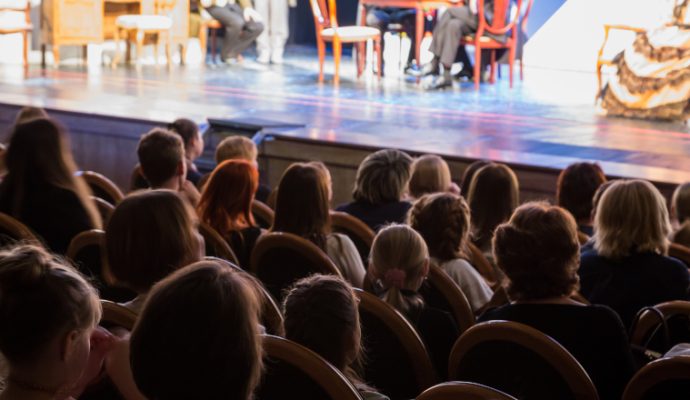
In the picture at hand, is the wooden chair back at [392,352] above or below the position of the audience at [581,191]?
below

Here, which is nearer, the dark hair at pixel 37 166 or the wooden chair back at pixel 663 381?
the wooden chair back at pixel 663 381

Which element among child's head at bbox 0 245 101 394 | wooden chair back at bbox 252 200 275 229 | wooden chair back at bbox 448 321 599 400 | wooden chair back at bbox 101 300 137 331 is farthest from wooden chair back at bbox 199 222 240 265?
child's head at bbox 0 245 101 394

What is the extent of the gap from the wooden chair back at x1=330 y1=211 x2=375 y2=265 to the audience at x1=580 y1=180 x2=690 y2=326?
0.68 metres

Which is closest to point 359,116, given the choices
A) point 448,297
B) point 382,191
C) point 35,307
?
point 382,191

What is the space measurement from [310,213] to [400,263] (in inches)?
25.9

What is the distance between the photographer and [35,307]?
1455 mm

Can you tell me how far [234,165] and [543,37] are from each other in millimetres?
8141

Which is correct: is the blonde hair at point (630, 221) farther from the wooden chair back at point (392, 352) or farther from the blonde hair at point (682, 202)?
the wooden chair back at point (392, 352)

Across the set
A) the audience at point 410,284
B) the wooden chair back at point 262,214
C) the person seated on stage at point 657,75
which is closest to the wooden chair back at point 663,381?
the audience at point 410,284

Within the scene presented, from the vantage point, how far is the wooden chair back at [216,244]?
9.44 feet

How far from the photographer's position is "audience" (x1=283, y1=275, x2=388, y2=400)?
1649 millimetres

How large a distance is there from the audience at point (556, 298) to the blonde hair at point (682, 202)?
42.3 inches

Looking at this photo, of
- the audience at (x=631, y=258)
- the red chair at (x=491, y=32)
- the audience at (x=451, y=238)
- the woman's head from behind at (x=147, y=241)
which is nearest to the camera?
the woman's head from behind at (x=147, y=241)

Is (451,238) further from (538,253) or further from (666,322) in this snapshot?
(666,322)
